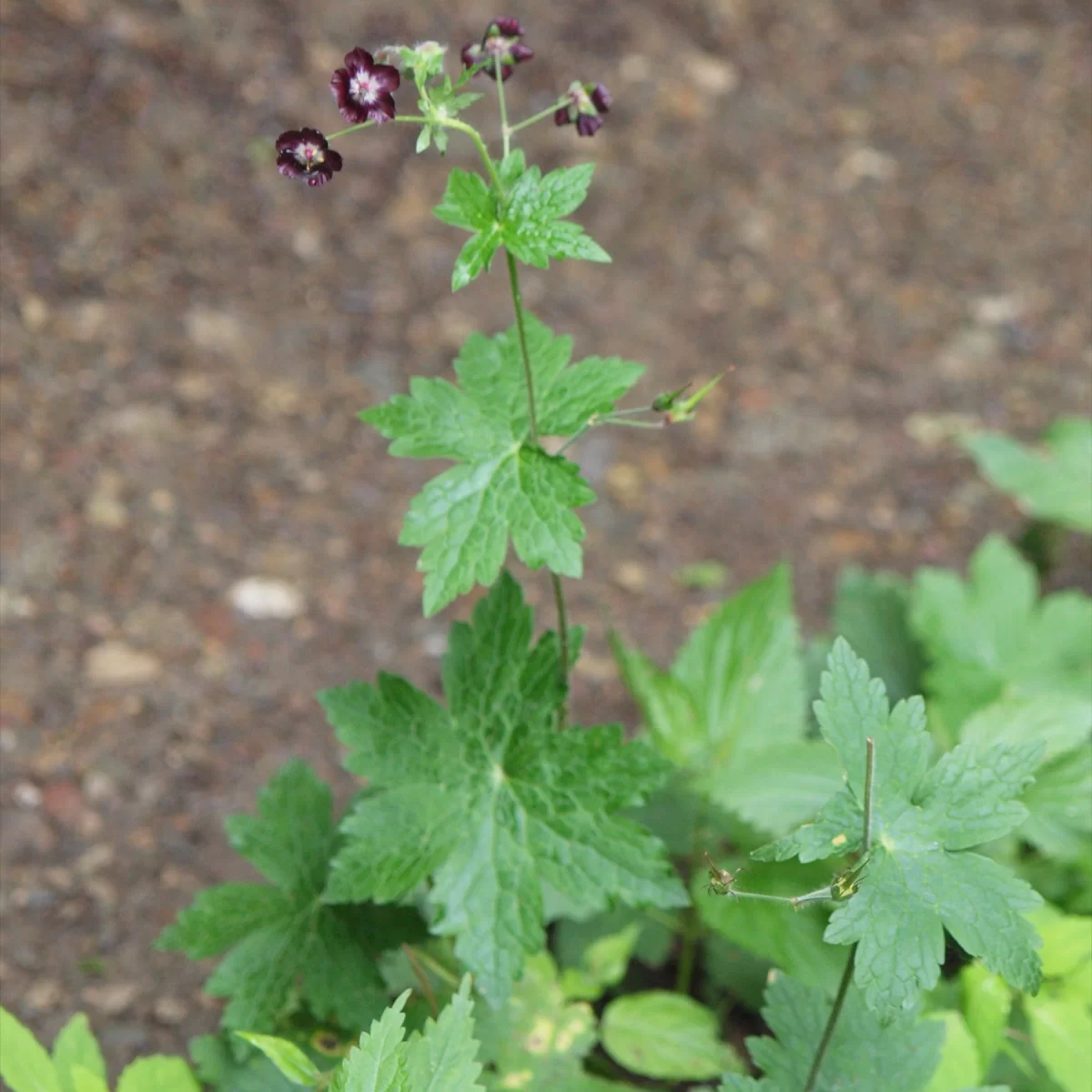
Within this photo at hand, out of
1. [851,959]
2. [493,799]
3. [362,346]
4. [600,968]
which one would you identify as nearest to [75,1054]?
[493,799]

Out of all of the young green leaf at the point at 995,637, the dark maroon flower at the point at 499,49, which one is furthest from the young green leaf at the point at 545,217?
the young green leaf at the point at 995,637

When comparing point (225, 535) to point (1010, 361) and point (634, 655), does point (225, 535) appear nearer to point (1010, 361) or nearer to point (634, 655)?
point (634, 655)

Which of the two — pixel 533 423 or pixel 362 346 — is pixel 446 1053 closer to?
pixel 533 423

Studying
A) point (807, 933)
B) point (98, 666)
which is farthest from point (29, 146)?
point (807, 933)

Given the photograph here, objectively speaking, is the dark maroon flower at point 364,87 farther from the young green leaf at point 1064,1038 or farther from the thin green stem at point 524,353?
the young green leaf at point 1064,1038

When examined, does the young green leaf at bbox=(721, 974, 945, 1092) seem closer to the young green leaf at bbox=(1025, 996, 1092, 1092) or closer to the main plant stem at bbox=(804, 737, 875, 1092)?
the main plant stem at bbox=(804, 737, 875, 1092)

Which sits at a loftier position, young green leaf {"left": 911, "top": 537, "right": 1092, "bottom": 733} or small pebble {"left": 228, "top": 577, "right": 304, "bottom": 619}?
young green leaf {"left": 911, "top": 537, "right": 1092, "bottom": 733}

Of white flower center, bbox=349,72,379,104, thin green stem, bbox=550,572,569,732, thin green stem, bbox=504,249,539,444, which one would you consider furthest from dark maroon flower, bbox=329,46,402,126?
thin green stem, bbox=550,572,569,732
